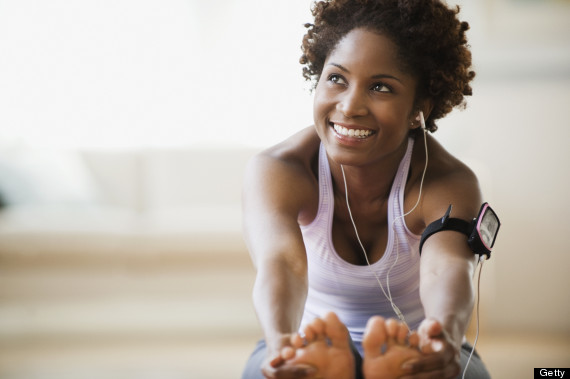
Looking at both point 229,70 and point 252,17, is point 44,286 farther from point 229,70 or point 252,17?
point 252,17

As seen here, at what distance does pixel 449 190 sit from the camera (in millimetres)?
1163

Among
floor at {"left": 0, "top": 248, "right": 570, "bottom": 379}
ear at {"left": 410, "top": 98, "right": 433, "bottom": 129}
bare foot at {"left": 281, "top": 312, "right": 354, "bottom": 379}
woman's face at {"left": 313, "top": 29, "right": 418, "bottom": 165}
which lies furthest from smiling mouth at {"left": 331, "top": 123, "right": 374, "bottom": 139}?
floor at {"left": 0, "top": 248, "right": 570, "bottom": 379}

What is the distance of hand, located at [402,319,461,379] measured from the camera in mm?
840

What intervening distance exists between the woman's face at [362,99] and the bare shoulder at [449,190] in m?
0.11

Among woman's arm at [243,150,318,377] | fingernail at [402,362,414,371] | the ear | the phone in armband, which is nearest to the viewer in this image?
fingernail at [402,362,414,371]

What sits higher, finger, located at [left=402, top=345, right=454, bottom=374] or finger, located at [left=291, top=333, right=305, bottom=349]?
finger, located at [left=291, top=333, right=305, bottom=349]

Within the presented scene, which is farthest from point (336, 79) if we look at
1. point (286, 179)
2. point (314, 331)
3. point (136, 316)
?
point (136, 316)

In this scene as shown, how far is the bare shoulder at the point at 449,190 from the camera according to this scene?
3.73 feet

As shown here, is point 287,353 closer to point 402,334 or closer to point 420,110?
point 402,334

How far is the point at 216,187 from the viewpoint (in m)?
2.89

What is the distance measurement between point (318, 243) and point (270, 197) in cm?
14

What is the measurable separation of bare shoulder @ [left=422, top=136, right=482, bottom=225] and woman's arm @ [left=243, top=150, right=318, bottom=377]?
217 mm

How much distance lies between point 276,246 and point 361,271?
21 cm

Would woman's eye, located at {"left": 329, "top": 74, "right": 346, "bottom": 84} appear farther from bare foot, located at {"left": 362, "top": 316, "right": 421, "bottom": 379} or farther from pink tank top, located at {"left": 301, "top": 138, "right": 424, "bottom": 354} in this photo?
bare foot, located at {"left": 362, "top": 316, "right": 421, "bottom": 379}
